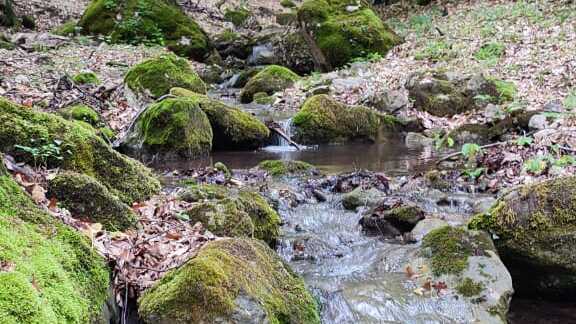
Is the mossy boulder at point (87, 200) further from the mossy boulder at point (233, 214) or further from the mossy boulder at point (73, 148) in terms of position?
the mossy boulder at point (233, 214)

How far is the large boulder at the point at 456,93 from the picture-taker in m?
11.7

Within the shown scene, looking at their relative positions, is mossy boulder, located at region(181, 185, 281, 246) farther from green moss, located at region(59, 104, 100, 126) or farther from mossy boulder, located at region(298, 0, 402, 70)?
mossy boulder, located at region(298, 0, 402, 70)

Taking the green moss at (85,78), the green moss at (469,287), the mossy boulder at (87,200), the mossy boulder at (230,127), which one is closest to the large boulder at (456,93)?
the mossy boulder at (230,127)

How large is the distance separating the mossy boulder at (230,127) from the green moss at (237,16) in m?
17.5

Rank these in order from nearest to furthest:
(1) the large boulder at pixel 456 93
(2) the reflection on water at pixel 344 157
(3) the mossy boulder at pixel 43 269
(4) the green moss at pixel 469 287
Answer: (3) the mossy boulder at pixel 43 269, (4) the green moss at pixel 469 287, (2) the reflection on water at pixel 344 157, (1) the large boulder at pixel 456 93

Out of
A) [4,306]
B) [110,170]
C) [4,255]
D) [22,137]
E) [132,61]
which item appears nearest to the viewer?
[4,306]

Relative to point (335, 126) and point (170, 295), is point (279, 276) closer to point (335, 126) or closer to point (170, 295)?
point (170, 295)

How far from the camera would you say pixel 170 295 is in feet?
9.29

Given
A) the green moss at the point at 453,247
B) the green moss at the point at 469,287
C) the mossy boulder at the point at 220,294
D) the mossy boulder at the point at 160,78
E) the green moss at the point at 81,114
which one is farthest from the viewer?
the mossy boulder at the point at 160,78

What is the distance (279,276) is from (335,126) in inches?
307

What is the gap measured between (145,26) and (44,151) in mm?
16748

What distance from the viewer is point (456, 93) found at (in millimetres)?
12094

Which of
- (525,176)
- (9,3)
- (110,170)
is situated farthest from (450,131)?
(9,3)

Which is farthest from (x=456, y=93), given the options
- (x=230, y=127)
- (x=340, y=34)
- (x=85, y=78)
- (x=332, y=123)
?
(x=85, y=78)
